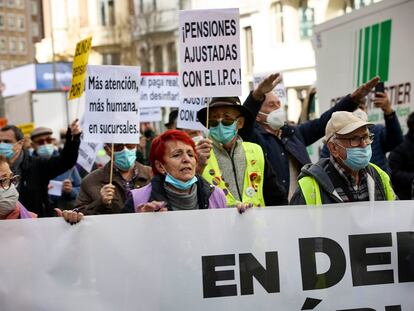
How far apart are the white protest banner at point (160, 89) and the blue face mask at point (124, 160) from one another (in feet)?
19.2

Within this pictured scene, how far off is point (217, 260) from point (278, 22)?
122 ft

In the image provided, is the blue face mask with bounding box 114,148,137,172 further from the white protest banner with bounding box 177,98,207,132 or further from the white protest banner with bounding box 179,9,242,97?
the white protest banner with bounding box 177,98,207,132

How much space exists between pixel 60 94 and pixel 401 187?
22.0 meters

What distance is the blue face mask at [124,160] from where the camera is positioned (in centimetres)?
743

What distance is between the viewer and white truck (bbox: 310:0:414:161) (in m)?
11.6

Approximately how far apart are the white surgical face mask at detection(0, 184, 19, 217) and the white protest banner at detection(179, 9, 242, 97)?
172cm

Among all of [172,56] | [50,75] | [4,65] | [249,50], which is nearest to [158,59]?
[172,56]

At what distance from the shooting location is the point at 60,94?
30.5 metres

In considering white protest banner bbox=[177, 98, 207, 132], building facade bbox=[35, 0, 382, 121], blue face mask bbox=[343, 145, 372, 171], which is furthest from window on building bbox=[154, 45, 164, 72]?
blue face mask bbox=[343, 145, 372, 171]

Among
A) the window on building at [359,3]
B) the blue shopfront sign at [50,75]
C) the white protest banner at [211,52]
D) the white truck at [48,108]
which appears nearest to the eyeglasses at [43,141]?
the white protest banner at [211,52]

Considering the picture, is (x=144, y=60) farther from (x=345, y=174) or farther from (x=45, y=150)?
(x=345, y=174)

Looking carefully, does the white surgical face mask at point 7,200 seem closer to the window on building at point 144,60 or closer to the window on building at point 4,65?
the window on building at point 144,60

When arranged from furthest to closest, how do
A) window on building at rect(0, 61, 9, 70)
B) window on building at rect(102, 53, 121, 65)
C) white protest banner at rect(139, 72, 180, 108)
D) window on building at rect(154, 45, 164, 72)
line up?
window on building at rect(0, 61, 9, 70) → window on building at rect(102, 53, 121, 65) → window on building at rect(154, 45, 164, 72) → white protest banner at rect(139, 72, 180, 108)

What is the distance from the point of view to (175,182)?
559 cm
